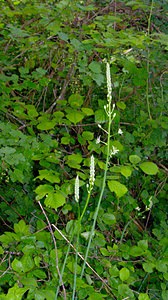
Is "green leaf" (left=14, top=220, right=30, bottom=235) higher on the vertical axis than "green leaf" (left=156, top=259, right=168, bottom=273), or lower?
higher

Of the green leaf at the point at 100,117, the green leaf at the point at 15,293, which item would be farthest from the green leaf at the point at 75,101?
the green leaf at the point at 15,293

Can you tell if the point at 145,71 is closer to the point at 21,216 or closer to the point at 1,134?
the point at 1,134

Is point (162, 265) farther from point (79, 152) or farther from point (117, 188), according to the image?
point (79, 152)

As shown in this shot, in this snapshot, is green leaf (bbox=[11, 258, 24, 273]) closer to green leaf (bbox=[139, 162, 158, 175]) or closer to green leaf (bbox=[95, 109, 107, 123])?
green leaf (bbox=[139, 162, 158, 175])

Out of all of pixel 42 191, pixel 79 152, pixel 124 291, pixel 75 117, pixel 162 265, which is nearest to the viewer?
pixel 42 191

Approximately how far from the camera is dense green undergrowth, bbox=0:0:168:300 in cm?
148

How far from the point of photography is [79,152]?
6.69ft

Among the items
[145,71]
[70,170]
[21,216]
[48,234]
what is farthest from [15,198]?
[145,71]

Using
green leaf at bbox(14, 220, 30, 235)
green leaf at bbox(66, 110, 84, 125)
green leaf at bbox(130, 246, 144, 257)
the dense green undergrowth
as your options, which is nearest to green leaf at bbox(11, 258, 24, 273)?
the dense green undergrowth

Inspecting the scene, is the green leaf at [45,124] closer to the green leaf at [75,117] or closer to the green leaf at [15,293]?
the green leaf at [75,117]

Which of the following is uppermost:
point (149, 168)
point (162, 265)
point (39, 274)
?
point (149, 168)

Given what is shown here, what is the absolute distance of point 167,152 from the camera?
2258 millimetres

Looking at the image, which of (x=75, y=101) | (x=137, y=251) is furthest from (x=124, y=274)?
(x=75, y=101)

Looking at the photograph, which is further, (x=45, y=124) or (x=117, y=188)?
(x=45, y=124)
